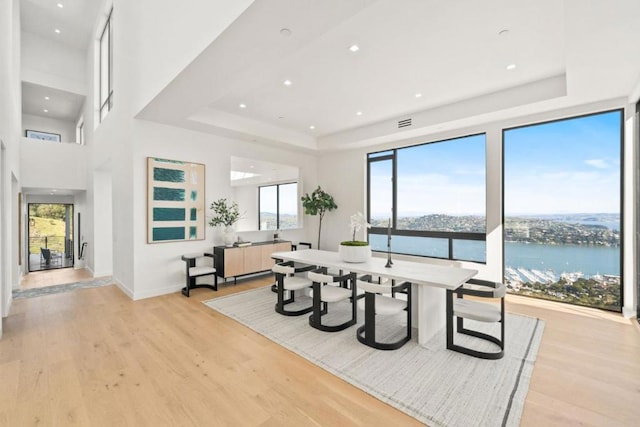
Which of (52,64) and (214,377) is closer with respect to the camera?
(214,377)

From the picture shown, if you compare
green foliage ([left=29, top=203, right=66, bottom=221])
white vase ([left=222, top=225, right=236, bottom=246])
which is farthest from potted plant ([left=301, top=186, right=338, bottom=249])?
green foliage ([left=29, top=203, right=66, bottom=221])

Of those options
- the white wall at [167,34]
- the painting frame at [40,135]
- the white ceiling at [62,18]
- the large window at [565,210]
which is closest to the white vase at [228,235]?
the white wall at [167,34]

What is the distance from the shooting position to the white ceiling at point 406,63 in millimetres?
2283

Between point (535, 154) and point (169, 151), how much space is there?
19.8ft

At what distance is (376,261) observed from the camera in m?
3.62

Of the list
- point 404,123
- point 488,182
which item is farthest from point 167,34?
point 488,182

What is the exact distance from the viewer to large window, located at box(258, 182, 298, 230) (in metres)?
6.31

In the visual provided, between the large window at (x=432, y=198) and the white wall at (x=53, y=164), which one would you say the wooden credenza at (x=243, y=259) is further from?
the white wall at (x=53, y=164)

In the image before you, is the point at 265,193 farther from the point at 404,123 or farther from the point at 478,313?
the point at 478,313

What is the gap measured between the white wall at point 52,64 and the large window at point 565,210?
33.4 ft

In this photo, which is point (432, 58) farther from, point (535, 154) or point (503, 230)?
point (503, 230)

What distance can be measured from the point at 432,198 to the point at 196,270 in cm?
460

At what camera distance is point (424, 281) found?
2668mm

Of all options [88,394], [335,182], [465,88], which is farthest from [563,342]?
[335,182]
